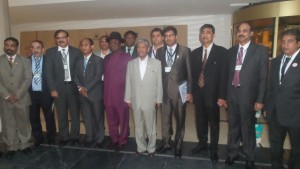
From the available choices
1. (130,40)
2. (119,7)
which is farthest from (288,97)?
(119,7)

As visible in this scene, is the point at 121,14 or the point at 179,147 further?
the point at 121,14

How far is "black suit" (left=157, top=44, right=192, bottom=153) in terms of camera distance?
3012 mm

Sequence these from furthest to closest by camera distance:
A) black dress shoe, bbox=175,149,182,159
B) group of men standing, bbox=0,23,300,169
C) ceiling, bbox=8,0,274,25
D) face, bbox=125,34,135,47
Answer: ceiling, bbox=8,0,274,25, face, bbox=125,34,135,47, black dress shoe, bbox=175,149,182,159, group of men standing, bbox=0,23,300,169

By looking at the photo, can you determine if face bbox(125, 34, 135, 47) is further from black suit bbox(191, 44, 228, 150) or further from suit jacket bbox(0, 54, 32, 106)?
suit jacket bbox(0, 54, 32, 106)

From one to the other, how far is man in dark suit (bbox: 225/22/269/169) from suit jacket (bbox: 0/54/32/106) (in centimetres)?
283

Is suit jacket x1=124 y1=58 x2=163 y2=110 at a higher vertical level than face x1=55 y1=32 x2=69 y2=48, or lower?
lower

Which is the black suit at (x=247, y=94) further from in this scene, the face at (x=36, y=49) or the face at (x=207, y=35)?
the face at (x=36, y=49)

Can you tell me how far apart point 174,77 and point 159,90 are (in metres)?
0.27

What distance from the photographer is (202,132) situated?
319 cm

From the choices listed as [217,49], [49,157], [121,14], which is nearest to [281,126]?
[217,49]

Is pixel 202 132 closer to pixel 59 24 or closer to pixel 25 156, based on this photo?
pixel 25 156

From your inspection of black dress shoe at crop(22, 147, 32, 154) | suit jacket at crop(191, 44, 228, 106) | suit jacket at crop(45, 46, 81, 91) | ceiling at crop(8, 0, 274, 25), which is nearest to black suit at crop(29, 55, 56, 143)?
suit jacket at crop(45, 46, 81, 91)

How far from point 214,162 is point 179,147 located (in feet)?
1.64

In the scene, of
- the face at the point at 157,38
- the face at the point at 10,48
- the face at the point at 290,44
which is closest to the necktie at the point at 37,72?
the face at the point at 10,48
